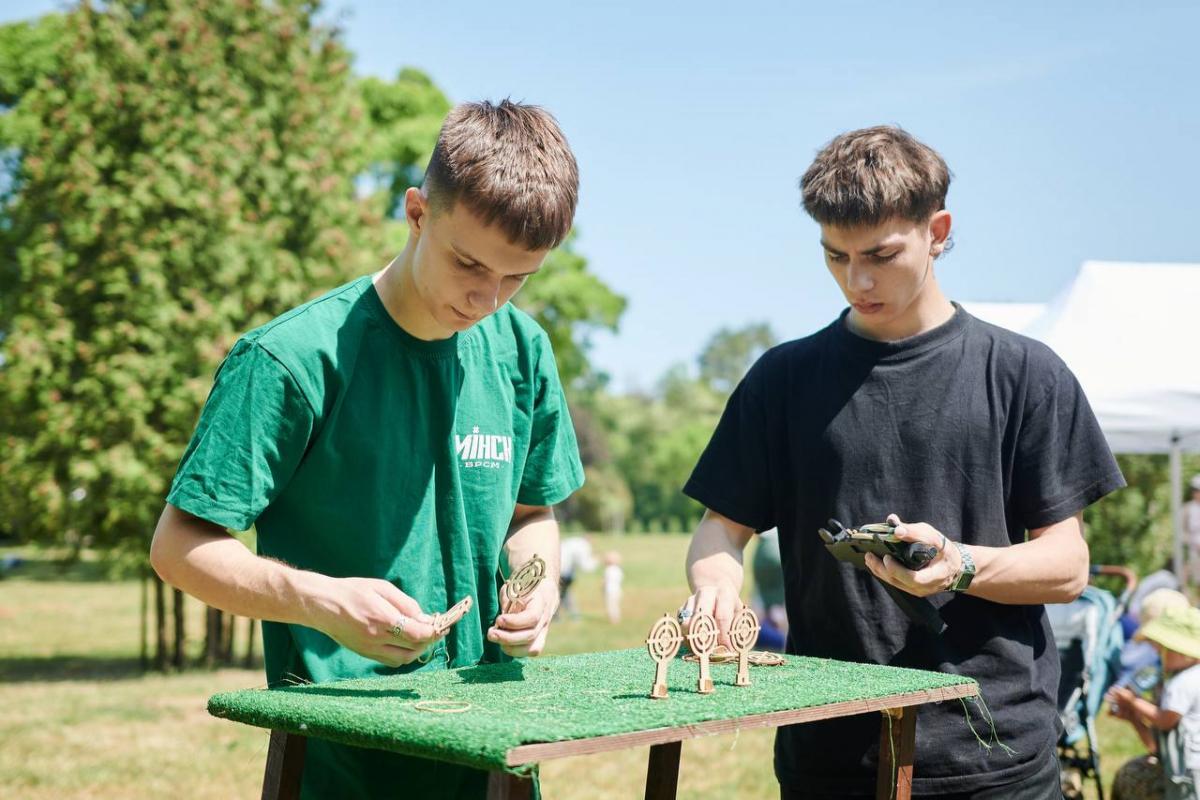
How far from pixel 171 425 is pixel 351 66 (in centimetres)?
473

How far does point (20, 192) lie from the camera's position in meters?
12.5

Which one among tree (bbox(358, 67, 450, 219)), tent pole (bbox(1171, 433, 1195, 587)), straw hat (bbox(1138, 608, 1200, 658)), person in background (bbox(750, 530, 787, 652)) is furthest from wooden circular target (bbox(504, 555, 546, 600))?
tree (bbox(358, 67, 450, 219))

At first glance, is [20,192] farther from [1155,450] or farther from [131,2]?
[1155,450]

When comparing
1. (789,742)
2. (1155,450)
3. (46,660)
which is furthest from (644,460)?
(789,742)

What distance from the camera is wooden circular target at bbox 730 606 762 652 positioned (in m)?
2.39

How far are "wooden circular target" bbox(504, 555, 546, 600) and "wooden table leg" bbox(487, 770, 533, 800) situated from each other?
55 cm

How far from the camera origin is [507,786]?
5.89 feet

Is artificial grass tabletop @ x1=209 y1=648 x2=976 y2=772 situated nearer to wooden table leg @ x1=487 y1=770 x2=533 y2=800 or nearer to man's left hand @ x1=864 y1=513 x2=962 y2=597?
wooden table leg @ x1=487 y1=770 x2=533 y2=800

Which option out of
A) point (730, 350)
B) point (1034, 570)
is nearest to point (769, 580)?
point (1034, 570)

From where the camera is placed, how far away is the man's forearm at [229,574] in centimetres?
207

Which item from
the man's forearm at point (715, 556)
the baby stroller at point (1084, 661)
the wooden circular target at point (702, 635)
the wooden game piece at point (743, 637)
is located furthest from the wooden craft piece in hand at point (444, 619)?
the baby stroller at point (1084, 661)

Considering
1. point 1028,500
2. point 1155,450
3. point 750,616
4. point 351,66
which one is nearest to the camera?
point 750,616

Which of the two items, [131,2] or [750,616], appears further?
[131,2]

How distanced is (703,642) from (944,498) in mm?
731
